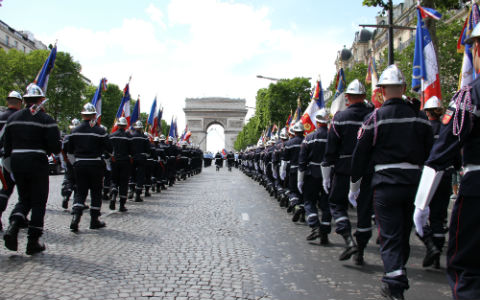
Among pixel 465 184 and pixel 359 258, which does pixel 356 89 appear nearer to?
pixel 359 258

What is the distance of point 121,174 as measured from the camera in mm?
10758

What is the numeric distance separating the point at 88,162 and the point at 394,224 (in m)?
5.30

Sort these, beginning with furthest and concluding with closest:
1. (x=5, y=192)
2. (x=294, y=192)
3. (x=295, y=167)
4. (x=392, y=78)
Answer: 1. (x=295, y=167)
2. (x=294, y=192)
3. (x=5, y=192)
4. (x=392, y=78)

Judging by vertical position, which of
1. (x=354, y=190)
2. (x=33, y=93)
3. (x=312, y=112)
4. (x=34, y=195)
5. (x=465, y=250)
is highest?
(x=312, y=112)

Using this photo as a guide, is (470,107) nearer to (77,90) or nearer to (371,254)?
(371,254)

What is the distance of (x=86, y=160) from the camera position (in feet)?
25.4

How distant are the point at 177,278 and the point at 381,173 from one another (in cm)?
228

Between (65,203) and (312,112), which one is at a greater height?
(312,112)

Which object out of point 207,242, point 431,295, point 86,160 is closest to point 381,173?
point 431,295

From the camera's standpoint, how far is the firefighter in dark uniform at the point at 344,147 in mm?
5992

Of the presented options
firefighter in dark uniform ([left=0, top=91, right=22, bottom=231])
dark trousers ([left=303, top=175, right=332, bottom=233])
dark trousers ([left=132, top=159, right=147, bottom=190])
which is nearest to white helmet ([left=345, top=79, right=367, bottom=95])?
dark trousers ([left=303, top=175, right=332, bottom=233])

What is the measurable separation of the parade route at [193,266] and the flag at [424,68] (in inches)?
112

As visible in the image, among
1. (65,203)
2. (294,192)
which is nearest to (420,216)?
(294,192)

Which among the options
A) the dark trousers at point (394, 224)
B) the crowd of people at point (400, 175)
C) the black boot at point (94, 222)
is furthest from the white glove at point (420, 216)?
the black boot at point (94, 222)
